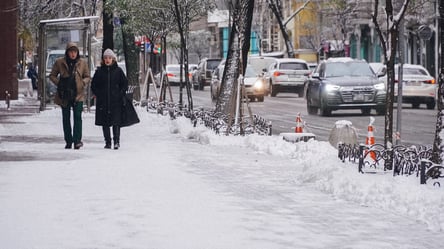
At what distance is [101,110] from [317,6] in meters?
66.1

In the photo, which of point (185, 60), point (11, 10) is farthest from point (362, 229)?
point (11, 10)

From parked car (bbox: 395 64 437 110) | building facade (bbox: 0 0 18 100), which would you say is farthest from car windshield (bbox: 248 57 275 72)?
parked car (bbox: 395 64 437 110)

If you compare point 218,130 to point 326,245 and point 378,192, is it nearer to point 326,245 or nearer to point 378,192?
point 378,192

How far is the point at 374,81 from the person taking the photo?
3316 centimetres

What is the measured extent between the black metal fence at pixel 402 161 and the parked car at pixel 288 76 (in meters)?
39.3

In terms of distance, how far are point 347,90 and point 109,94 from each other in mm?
15035

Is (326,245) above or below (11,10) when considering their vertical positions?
below

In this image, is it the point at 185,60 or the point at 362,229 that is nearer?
the point at 362,229

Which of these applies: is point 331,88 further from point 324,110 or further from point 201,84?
point 201,84

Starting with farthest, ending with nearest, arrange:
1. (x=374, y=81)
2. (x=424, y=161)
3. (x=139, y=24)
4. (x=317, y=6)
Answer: (x=317, y=6) < (x=139, y=24) < (x=374, y=81) < (x=424, y=161)

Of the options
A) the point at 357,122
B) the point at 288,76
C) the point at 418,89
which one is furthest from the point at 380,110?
the point at 288,76

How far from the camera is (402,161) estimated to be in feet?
41.2

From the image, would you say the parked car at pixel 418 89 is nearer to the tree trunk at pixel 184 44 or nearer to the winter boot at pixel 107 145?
the tree trunk at pixel 184 44

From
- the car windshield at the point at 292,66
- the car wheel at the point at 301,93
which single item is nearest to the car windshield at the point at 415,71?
the car windshield at the point at 292,66
